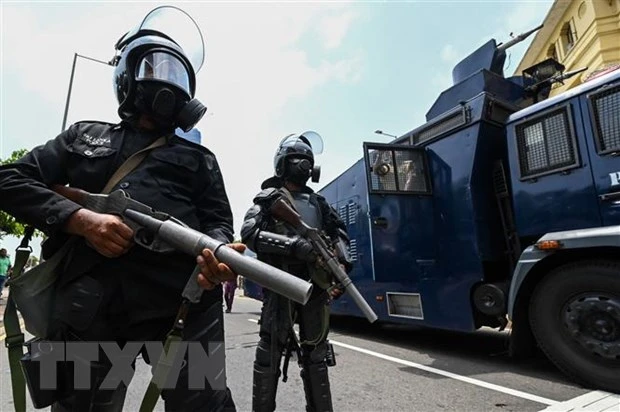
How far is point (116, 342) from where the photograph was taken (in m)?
1.30

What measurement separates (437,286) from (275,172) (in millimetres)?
2495

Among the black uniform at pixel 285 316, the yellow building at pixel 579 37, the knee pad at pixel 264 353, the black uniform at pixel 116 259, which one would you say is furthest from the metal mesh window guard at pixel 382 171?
the yellow building at pixel 579 37

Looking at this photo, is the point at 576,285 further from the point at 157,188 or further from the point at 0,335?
the point at 0,335

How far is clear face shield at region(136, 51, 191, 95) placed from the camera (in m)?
1.50

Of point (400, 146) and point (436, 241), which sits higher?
point (400, 146)

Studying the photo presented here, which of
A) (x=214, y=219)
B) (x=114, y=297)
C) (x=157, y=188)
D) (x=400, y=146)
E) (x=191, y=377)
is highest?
(x=400, y=146)

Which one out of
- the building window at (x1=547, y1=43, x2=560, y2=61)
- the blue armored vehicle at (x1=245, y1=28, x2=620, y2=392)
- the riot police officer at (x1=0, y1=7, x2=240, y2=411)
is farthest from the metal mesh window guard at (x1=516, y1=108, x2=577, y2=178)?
the building window at (x1=547, y1=43, x2=560, y2=61)

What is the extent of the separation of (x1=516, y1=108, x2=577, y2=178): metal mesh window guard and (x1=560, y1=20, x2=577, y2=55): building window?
43.0 feet

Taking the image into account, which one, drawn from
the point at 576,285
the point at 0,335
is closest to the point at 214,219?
the point at 576,285

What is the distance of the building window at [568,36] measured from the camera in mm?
13686

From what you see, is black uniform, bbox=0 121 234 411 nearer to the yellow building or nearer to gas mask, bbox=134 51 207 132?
gas mask, bbox=134 51 207 132

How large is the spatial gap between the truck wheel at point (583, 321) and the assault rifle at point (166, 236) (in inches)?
121

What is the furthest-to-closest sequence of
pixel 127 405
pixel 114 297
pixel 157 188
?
pixel 127 405 < pixel 157 188 < pixel 114 297

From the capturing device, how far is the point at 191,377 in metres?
1.35
